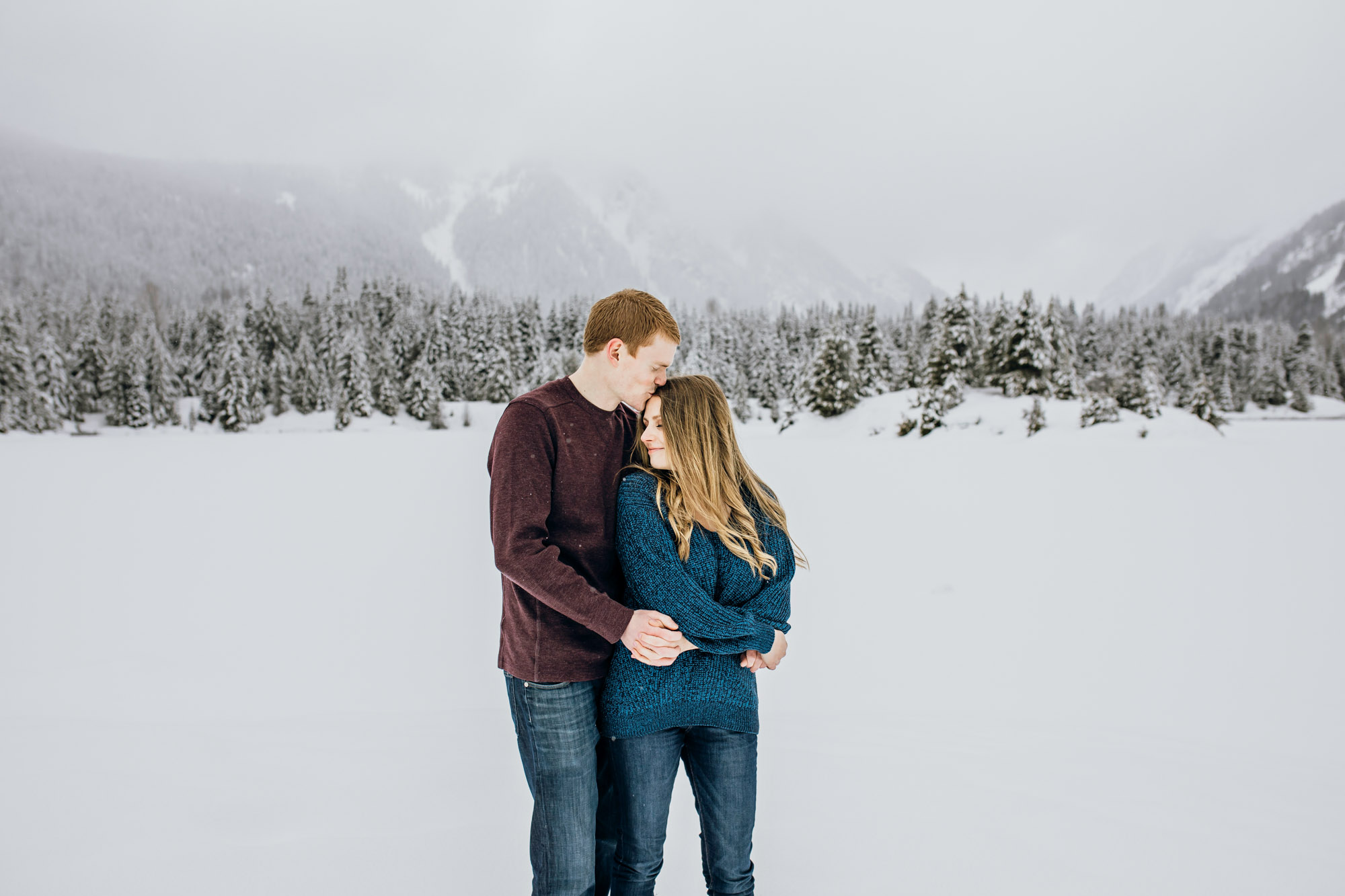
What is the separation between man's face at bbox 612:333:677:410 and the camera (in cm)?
227

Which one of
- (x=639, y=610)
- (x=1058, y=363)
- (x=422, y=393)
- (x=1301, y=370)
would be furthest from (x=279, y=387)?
(x=1301, y=370)

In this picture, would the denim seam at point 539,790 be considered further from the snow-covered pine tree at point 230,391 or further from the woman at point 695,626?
the snow-covered pine tree at point 230,391

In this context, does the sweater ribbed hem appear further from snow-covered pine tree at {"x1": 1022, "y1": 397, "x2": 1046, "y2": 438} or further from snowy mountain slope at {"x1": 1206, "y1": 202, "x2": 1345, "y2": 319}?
snowy mountain slope at {"x1": 1206, "y1": 202, "x2": 1345, "y2": 319}

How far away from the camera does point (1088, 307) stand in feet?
259

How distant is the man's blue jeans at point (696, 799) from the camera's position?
2.26 metres

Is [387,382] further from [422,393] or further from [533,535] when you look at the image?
[533,535]

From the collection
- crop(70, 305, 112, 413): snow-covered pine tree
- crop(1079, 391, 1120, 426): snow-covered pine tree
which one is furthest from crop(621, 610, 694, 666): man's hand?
crop(70, 305, 112, 413): snow-covered pine tree

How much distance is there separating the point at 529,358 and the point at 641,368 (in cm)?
6672

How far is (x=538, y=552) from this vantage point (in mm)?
2080

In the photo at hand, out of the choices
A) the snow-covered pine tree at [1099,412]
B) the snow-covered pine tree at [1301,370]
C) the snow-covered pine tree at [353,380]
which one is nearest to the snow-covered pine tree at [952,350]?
the snow-covered pine tree at [1099,412]

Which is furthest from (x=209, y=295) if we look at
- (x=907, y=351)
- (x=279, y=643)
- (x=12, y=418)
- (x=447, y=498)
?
(x=279, y=643)

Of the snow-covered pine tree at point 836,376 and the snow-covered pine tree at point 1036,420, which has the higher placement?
the snow-covered pine tree at point 836,376

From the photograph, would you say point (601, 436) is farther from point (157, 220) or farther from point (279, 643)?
point (157, 220)

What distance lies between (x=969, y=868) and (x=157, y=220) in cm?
20120
